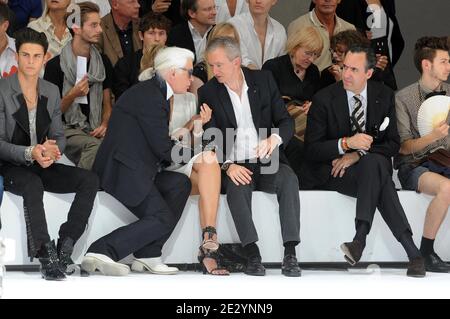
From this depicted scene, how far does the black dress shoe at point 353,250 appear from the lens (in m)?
6.78

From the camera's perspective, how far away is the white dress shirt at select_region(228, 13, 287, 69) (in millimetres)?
8258

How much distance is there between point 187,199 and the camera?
276 inches

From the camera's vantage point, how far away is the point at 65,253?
21.6 ft

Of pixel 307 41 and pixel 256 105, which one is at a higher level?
pixel 307 41

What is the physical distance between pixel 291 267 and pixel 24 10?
9.26ft

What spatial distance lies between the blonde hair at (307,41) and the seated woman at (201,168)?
961 mm

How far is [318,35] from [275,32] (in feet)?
2.09

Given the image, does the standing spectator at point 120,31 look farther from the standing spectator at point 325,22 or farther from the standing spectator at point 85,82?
the standing spectator at point 325,22

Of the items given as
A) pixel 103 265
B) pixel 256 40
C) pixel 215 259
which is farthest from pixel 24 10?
pixel 215 259

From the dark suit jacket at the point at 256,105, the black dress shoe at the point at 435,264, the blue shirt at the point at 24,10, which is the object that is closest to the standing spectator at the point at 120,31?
the blue shirt at the point at 24,10

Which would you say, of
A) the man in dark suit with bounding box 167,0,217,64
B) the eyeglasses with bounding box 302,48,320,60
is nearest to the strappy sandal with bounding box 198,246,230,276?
the eyeglasses with bounding box 302,48,320,60

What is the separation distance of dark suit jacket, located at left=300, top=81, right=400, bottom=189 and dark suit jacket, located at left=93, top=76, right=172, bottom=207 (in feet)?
3.08

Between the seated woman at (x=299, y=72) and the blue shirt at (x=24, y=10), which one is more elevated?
the blue shirt at (x=24, y=10)

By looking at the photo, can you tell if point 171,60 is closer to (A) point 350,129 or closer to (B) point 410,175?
(A) point 350,129
